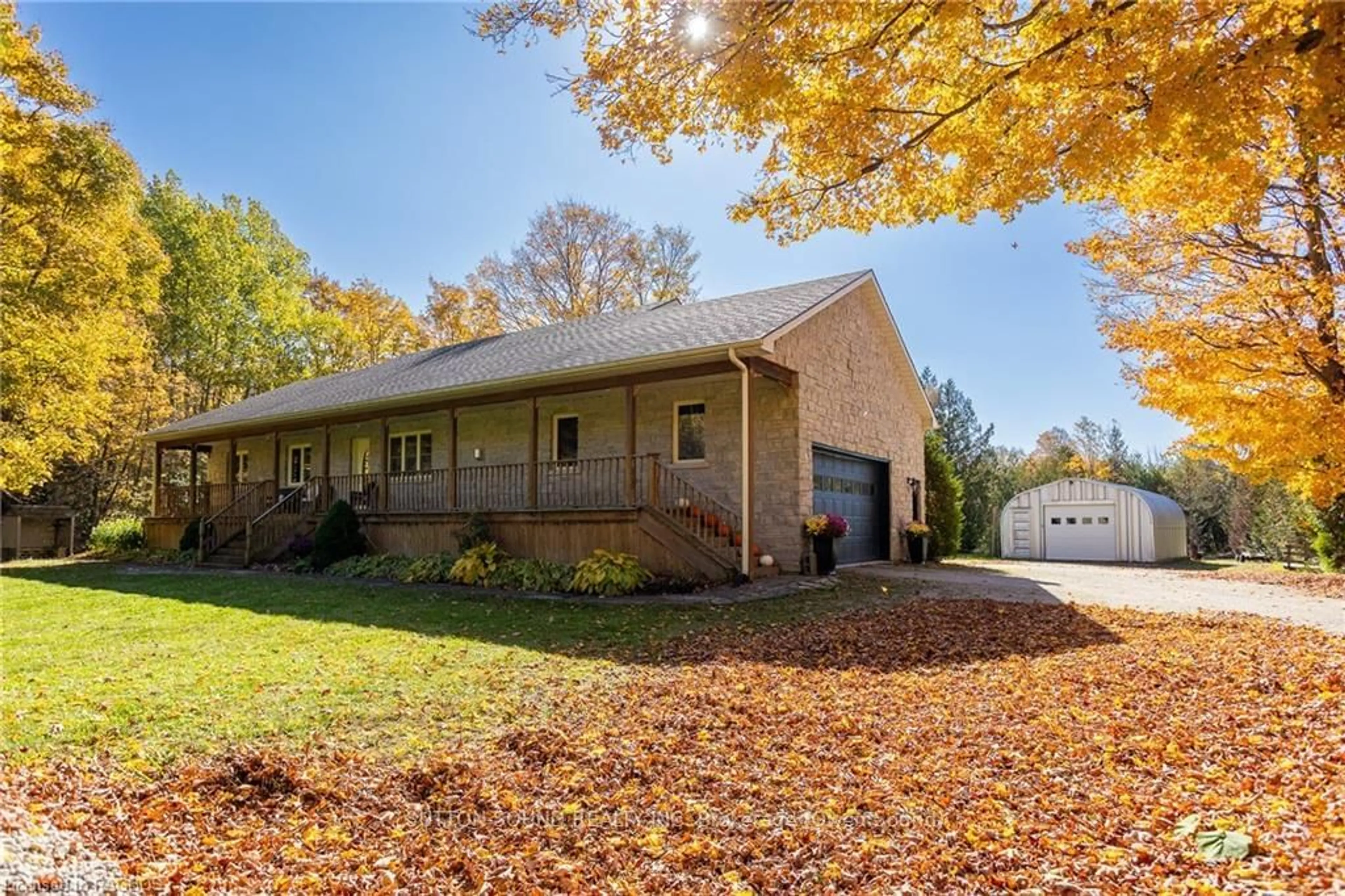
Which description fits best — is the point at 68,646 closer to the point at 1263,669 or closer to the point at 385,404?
the point at 385,404

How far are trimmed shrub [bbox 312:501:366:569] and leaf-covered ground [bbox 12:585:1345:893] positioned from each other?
34.8 feet

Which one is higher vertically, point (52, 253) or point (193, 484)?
point (52, 253)

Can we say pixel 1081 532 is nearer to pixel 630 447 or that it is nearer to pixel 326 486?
pixel 630 447

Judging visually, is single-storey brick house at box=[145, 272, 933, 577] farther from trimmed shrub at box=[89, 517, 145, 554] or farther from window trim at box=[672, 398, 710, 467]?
trimmed shrub at box=[89, 517, 145, 554]

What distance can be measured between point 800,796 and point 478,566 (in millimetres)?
9068

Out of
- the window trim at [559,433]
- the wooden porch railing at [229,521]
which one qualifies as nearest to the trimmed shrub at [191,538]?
the wooden porch railing at [229,521]

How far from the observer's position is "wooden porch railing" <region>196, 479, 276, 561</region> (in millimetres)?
15992

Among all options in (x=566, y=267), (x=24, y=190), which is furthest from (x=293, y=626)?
(x=566, y=267)

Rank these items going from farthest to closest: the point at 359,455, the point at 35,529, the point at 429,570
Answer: the point at 35,529 → the point at 359,455 → the point at 429,570

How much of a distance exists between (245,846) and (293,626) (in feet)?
17.5

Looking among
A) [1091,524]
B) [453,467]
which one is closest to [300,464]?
[453,467]

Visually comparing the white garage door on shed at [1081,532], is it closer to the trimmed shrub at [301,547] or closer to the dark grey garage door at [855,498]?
the dark grey garage door at [855,498]

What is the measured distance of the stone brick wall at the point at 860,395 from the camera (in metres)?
12.3

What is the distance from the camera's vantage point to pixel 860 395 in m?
14.5
